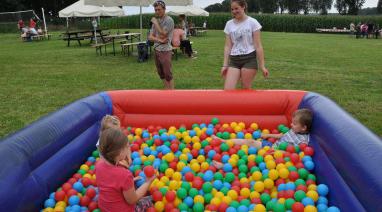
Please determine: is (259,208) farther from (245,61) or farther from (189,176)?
(245,61)

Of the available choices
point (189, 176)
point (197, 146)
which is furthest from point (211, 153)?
point (189, 176)

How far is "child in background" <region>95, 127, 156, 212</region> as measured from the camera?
2.27 metres

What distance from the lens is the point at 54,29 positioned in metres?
31.6

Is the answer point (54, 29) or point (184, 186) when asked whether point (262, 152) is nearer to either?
point (184, 186)

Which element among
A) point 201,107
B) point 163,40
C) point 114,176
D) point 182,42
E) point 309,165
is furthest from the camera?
point 182,42

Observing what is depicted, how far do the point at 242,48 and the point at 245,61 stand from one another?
0.15m

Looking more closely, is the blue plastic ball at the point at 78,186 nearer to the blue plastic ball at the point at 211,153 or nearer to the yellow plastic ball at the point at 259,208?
the blue plastic ball at the point at 211,153

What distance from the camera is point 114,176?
2.33 meters

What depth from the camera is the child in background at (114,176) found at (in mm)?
2270

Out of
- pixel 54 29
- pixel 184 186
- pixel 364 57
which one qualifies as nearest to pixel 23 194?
pixel 184 186

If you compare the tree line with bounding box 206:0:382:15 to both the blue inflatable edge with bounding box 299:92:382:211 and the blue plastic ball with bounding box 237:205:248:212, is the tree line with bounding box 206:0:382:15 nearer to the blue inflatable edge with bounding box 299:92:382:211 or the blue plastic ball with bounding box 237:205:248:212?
the blue inflatable edge with bounding box 299:92:382:211

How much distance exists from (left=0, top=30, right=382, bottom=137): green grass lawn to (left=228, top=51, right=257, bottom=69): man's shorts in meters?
1.56

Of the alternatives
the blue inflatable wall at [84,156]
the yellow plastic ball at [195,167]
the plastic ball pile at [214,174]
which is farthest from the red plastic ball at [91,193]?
the yellow plastic ball at [195,167]

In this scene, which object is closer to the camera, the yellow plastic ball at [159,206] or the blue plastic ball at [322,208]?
the blue plastic ball at [322,208]
